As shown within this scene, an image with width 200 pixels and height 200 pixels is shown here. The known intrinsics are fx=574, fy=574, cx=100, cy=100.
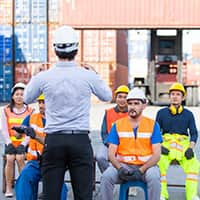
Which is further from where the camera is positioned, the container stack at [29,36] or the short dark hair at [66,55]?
the container stack at [29,36]

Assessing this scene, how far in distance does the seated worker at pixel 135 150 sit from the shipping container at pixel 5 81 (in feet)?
79.6

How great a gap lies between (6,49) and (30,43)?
1.24 metres

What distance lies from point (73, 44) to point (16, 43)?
84.0 ft

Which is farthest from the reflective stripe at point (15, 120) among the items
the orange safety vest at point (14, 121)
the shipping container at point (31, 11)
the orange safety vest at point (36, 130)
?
the shipping container at point (31, 11)

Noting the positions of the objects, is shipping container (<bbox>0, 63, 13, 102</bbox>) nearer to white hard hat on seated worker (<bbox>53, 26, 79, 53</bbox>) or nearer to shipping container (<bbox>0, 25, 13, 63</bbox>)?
shipping container (<bbox>0, 25, 13, 63</bbox>)

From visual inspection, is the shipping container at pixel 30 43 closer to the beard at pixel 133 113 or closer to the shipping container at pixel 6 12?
the shipping container at pixel 6 12

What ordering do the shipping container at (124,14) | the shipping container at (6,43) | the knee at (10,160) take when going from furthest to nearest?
the shipping container at (6,43) → the shipping container at (124,14) → the knee at (10,160)

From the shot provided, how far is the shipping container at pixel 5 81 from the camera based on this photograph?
28.6m

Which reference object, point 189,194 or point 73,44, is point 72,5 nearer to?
point 189,194

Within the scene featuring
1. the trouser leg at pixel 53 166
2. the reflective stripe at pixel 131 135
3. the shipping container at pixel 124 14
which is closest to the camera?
the trouser leg at pixel 53 166

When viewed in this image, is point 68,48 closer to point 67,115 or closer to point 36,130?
point 67,115

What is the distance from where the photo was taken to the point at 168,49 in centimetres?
2308

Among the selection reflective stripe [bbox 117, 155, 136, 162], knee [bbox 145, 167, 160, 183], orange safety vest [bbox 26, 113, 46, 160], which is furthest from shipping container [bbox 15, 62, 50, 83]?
knee [bbox 145, 167, 160, 183]

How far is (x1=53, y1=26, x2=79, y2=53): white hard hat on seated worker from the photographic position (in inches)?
144
